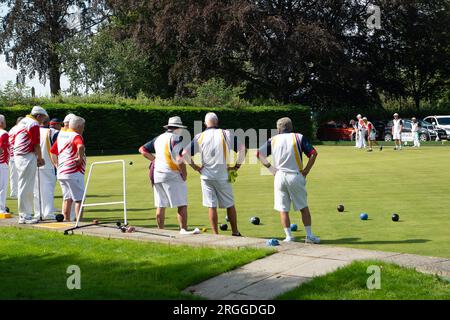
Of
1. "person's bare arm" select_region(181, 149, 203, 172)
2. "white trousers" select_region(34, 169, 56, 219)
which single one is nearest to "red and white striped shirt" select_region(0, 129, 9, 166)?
"white trousers" select_region(34, 169, 56, 219)

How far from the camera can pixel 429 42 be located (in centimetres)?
5509

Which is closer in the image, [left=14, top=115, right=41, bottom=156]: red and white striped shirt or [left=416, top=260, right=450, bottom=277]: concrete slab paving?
[left=416, top=260, right=450, bottom=277]: concrete slab paving

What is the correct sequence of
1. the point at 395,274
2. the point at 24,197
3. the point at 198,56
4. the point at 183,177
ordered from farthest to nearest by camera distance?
the point at 198,56 → the point at 24,197 → the point at 183,177 → the point at 395,274

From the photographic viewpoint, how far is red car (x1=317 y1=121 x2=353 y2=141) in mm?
49469

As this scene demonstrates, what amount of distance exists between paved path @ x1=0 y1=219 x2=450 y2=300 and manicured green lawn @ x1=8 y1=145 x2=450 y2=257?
4.33 feet

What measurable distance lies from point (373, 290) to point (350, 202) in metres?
8.49

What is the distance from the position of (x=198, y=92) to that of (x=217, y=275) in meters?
40.1

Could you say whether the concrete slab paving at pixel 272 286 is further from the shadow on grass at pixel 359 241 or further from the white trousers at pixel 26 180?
the white trousers at pixel 26 180

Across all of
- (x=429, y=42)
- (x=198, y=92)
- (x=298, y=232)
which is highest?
(x=429, y=42)

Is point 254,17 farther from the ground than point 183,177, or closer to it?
farther from the ground

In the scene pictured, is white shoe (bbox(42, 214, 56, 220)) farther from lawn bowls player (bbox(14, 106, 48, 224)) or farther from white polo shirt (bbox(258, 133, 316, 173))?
white polo shirt (bbox(258, 133, 316, 173))

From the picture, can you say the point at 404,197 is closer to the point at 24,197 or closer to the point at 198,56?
the point at 24,197

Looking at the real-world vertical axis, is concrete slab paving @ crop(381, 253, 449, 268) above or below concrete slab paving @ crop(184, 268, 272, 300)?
above
